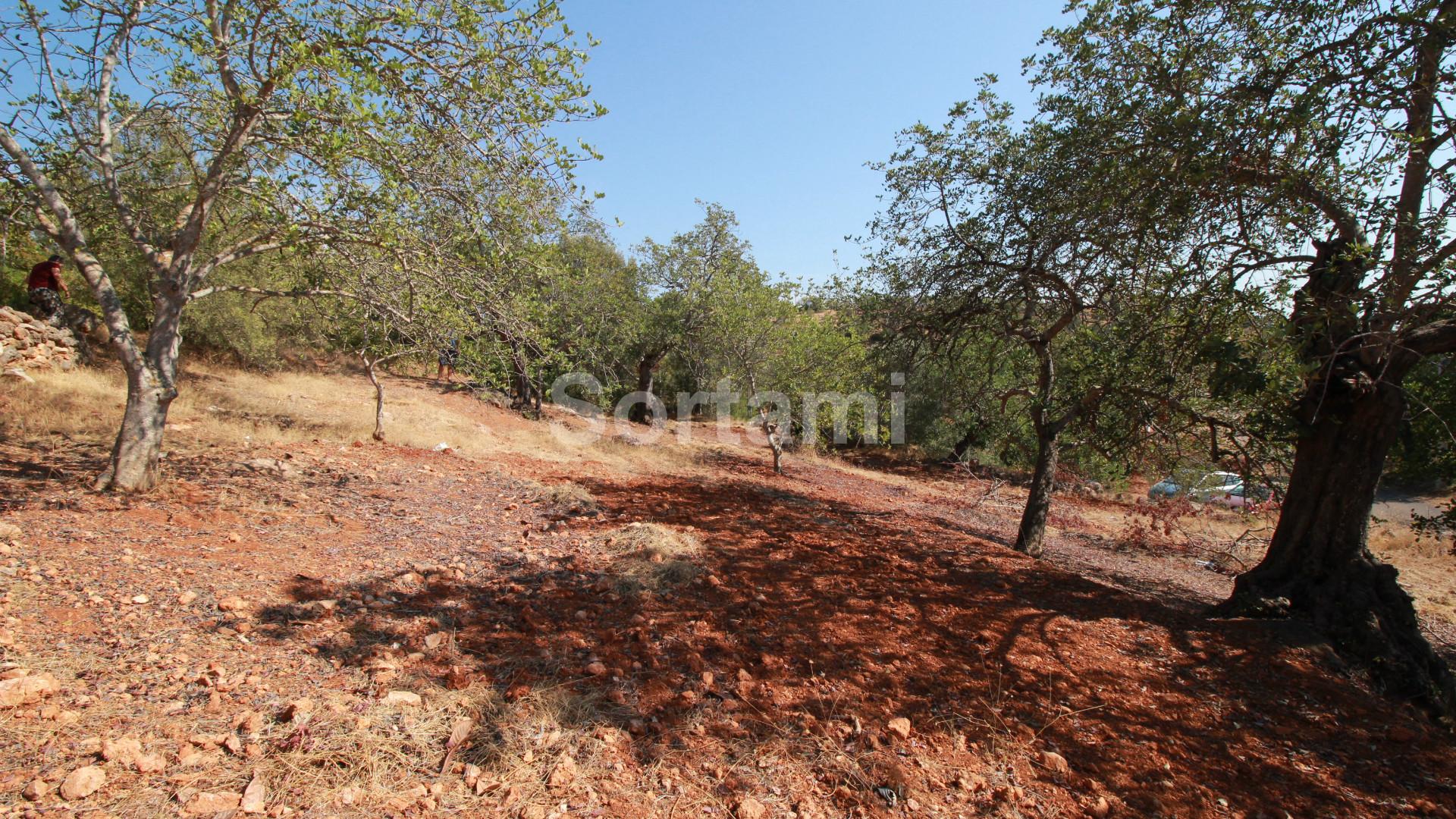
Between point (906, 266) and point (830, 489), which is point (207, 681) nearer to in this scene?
point (906, 266)

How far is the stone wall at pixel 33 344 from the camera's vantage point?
873 cm

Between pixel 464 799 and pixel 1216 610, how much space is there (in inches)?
247

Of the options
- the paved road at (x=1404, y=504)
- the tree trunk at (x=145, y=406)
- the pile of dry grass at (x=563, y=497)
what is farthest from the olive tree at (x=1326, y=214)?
the paved road at (x=1404, y=504)

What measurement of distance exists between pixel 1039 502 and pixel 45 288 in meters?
16.3

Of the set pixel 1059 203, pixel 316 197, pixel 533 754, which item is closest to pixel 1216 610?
pixel 1059 203

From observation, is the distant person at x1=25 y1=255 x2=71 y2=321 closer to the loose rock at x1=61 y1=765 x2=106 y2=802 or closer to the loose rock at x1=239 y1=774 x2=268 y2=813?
the loose rock at x1=61 y1=765 x2=106 y2=802

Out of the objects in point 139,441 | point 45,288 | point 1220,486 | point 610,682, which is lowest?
point 610,682

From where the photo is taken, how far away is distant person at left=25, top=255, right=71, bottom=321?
389 inches

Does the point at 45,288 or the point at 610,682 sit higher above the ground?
the point at 45,288

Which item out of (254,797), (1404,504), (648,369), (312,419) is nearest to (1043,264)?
(254,797)

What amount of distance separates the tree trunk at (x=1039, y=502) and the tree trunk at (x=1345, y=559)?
2633mm

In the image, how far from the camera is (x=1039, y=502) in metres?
7.91

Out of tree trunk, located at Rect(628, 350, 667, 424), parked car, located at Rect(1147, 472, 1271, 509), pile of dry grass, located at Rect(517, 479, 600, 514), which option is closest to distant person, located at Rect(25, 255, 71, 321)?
pile of dry grass, located at Rect(517, 479, 600, 514)

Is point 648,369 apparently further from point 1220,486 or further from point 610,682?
point 610,682
